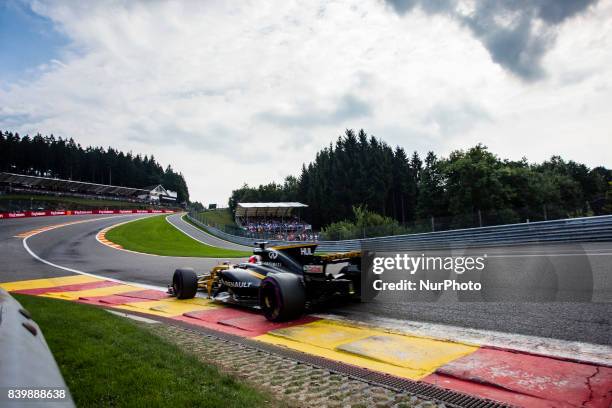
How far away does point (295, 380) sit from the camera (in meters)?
3.99

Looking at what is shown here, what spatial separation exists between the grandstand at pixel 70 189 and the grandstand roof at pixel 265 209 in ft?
153

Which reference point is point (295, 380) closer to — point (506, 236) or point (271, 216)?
point (506, 236)

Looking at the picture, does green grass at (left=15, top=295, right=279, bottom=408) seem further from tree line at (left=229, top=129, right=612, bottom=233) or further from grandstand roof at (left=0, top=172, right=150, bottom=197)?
grandstand roof at (left=0, top=172, right=150, bottom=197)

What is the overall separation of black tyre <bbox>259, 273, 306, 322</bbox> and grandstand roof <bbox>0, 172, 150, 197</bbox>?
90710mm

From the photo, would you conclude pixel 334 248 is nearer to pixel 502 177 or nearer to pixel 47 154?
pixel 502 177

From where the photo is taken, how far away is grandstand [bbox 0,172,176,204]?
79250 mm

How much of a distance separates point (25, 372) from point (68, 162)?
123 meters

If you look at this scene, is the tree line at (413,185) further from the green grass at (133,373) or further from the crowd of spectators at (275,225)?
the green grass at (133,373)

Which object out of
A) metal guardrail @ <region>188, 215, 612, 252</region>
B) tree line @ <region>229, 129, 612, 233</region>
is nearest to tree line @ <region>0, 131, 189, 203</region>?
tree line @ <region>229, 129, 612, 233</region>

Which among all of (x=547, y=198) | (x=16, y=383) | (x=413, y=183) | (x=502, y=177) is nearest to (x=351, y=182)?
(x=413, y=183)

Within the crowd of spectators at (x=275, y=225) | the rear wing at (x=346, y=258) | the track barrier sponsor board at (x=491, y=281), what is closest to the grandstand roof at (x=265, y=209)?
the crowd of spectators at (x=275, y=225)

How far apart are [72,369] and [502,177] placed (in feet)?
188

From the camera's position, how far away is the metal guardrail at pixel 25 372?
67.4 inches

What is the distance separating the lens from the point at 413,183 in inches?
2751
